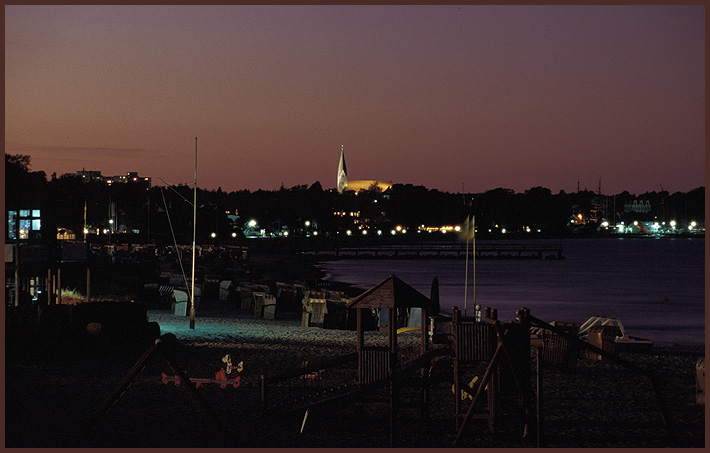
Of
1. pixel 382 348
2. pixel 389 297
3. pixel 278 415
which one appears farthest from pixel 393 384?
pixel 278 415

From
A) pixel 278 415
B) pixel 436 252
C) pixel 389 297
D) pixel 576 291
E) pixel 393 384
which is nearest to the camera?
pixel 393 384

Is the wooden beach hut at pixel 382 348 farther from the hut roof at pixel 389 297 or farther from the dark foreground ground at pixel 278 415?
the dark foreground ground at pixel 278 415

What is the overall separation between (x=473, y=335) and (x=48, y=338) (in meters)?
12.0

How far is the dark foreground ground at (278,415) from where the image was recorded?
1230 centimetres

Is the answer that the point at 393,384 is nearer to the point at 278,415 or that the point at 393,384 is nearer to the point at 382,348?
the point at 382,348

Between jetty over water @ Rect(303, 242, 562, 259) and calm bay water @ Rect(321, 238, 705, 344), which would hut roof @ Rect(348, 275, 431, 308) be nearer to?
calm bay water @ Rect(321, 238, 705, 344)

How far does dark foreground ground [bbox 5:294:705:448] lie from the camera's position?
12.3 m

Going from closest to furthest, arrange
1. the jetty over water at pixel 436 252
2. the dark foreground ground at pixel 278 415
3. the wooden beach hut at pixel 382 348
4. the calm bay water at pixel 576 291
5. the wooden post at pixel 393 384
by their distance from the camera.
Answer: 1. the wooden post at pixel 393 384
2. the dark foreground ground at pixel 278 415
3. the wooden beach hut at pixel 382 348
4. the calm bay water at pixel 576 291
5. the jetty over water at pixel 436 252

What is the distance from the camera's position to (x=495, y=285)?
80.1 metres

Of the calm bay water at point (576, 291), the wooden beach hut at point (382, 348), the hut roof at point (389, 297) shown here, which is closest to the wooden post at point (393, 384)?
the wooden beach hut at point (382, 348)

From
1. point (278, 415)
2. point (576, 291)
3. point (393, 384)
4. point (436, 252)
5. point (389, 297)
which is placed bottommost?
point (576, 291)

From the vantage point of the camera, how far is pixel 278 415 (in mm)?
13531

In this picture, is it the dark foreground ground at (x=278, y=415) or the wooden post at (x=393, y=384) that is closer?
the wooden post at (x=393, y=384)

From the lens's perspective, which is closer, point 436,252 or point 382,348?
point 382,348
